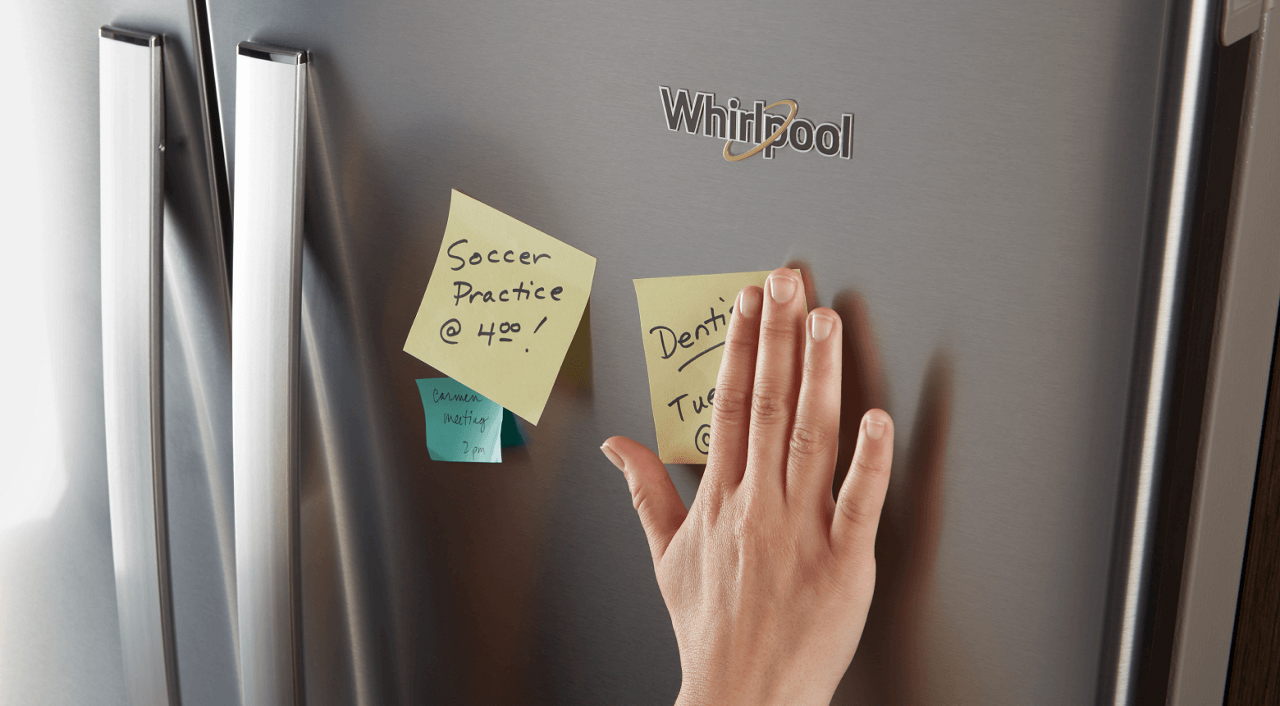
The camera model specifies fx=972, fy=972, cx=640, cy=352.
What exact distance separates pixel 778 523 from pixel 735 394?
83 millimetres

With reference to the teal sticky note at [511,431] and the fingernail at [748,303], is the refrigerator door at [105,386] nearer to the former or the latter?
the teal sticky note at [511,431]

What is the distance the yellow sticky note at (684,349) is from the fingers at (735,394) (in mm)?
11

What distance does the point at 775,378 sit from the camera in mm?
580

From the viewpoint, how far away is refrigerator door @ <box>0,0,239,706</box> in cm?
77

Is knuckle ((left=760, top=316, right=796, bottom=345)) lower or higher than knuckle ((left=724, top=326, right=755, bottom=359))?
higher

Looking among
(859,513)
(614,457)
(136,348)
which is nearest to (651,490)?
(614,457)

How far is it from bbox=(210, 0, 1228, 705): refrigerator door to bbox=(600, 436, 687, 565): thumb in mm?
→ 13

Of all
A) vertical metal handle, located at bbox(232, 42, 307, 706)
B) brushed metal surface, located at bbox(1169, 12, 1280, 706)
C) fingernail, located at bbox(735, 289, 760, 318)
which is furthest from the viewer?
vertical metal handle, located at bbox(232, 42, 307, 706)

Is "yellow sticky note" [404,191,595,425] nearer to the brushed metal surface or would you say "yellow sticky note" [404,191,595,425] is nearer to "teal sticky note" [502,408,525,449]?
"teal sticky note" [502,408,525,449]

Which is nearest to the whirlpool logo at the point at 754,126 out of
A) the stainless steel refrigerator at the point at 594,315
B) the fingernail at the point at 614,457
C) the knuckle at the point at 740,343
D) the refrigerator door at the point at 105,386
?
the stainless steel refrigerator at the point at 594,315

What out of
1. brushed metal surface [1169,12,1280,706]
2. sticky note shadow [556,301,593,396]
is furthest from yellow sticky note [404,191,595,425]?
brushed metal surface [1169,12,1280,706]

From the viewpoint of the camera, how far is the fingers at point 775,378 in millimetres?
566

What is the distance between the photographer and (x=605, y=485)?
675 mm

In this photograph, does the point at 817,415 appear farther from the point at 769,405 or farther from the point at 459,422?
the point at 459,422
